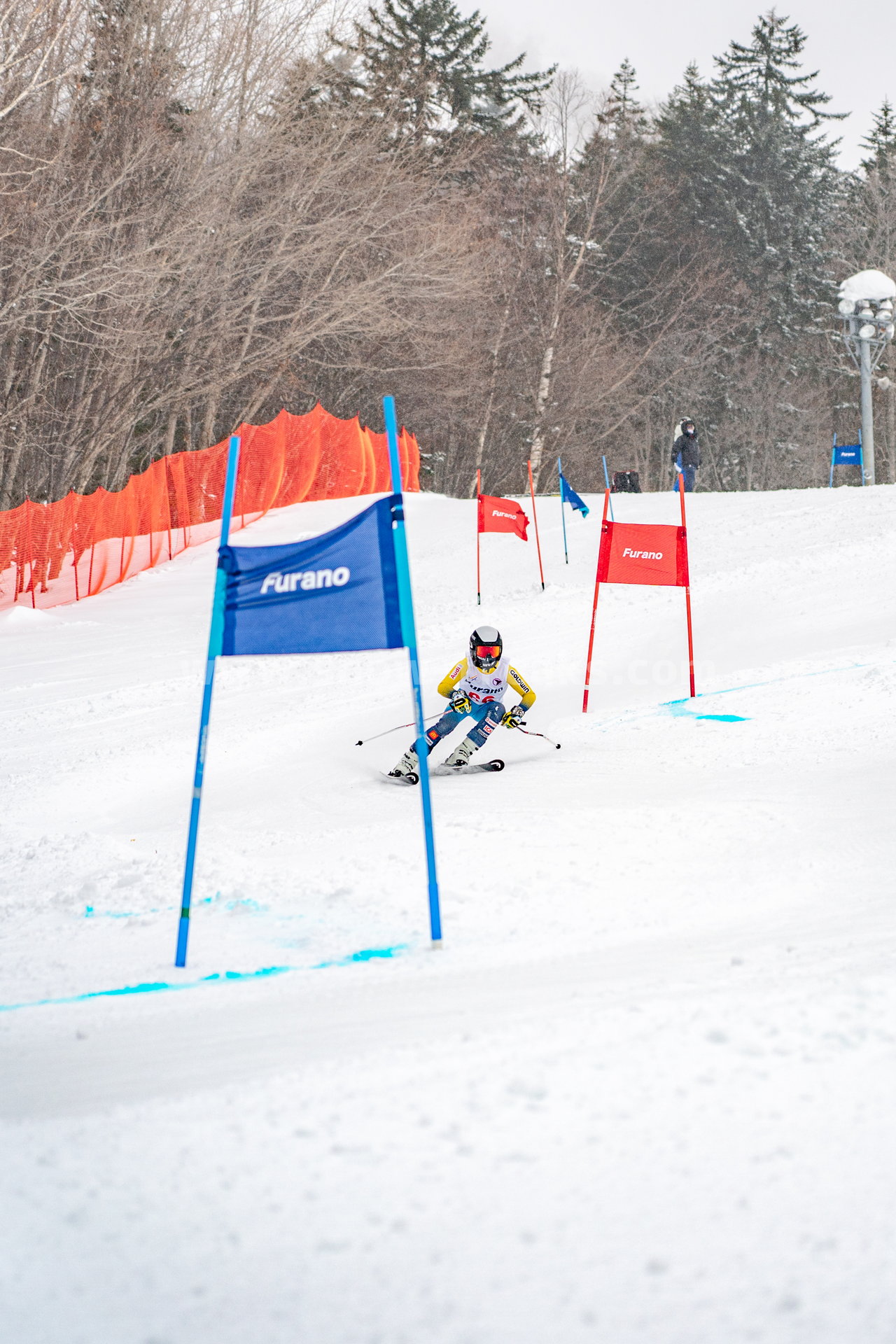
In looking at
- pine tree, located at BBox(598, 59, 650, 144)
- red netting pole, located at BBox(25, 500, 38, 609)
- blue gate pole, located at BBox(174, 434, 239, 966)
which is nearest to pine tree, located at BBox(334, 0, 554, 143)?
pine tree, located at BBox(598, 59, 650, 144)

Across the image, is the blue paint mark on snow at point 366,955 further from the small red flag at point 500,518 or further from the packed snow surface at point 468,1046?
the small red flag at point 500,518

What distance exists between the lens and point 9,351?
22.9 meters

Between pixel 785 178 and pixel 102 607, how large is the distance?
126 feet

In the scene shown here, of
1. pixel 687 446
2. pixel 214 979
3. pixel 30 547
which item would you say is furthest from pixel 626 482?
pixel 214 979

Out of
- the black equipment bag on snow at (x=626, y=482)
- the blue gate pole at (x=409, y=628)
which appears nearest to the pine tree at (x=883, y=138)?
Result: the black equipment bag on snow at (x=626, y=482)

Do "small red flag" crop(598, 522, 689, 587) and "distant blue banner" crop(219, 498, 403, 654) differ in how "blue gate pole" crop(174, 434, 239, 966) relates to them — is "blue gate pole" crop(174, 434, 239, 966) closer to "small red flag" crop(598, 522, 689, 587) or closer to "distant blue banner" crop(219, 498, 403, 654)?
"distant blue banner" crop(219, 498, 403, 654)

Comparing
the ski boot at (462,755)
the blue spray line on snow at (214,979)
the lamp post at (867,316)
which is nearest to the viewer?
the blue spray line on snow at (214,979)

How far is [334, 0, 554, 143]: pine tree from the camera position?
3700 centimetres

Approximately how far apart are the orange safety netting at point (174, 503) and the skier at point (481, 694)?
10482 millimetres

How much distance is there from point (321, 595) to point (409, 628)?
1.30 feet

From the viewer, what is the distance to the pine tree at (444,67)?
121 feet

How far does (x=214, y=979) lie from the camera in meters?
4.65

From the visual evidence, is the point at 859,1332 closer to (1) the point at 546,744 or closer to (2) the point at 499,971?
(2) the point at 499,971

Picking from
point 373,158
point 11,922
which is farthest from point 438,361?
point 11,922
